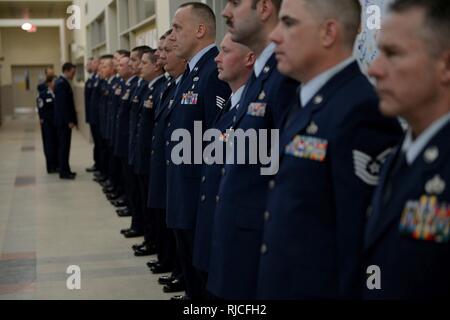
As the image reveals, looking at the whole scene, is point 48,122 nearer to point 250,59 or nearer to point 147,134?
point 147,134

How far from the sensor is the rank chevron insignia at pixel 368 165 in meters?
1.64

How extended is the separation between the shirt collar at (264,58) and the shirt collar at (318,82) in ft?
1.49

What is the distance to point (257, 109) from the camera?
86.9 inches

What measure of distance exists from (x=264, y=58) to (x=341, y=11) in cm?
55

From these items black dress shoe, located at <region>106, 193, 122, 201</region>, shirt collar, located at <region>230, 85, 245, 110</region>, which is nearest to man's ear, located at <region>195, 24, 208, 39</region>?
shirt collar, located at <region>230, 85, 245, 110</region>

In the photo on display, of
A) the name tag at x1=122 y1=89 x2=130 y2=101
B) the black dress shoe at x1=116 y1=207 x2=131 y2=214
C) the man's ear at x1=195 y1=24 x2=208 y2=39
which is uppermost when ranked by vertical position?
the man's ear at x1=195 y1=24 x2=208 y2=39

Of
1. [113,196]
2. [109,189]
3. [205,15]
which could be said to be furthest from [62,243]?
[205,15]

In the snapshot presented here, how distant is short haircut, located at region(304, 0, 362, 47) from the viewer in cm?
180

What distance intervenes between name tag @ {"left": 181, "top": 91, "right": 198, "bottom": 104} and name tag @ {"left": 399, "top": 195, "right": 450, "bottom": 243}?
6.69 feet

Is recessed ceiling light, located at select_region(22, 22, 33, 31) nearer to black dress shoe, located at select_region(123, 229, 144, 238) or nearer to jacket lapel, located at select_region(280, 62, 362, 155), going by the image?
black dress shoe, located at select_region(123, 229, 144, 238)

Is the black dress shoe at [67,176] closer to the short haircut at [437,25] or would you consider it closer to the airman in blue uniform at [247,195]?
the airman in blue uniform at [247,195]

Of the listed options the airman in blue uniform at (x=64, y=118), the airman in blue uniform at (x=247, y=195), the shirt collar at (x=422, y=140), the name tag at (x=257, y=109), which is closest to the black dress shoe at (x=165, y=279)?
the airman in blue uniform at (x=247, y=195)
